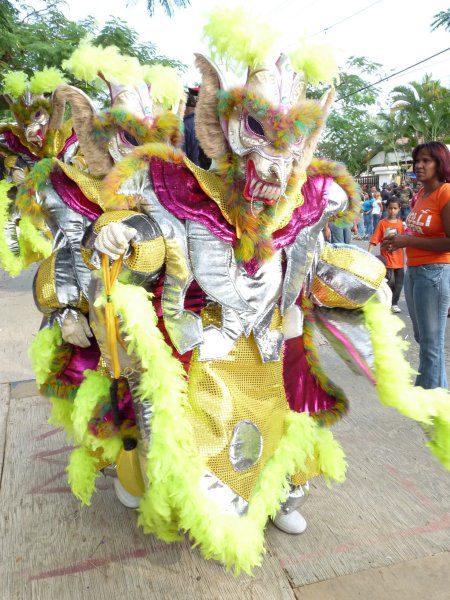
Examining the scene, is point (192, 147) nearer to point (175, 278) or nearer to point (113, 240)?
point (175, 278)

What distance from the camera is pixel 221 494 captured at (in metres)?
Answer: 1.70

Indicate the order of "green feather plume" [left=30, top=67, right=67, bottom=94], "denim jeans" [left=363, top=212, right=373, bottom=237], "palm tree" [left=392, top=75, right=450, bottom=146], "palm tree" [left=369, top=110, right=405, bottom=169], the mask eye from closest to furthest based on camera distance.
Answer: the mask eye < "green feather plume" [left=30, top=67, right=67, bottom=94] < "denim jeans" [left=363, top=212, right=373, bottom=237] < "palm tree" [left=392, top=75, right=450, bottom=146] < "palm tree" [left=369, top=110, right=405, bottom=169]

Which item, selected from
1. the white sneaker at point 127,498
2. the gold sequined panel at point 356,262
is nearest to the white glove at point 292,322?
the gold sequined panel at point 356,262

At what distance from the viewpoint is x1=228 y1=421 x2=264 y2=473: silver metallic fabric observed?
1762 mm

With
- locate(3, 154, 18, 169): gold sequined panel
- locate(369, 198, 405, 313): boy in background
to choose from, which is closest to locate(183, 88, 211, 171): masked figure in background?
locate(3, 154, 18, 169): gold sequined panel

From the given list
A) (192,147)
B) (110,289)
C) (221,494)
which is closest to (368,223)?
(192,147)

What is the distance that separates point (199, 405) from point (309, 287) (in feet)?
2.10

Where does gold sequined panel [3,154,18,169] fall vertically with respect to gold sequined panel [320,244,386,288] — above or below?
above

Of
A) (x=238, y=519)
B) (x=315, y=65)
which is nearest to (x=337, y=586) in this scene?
(x=238, y=519)

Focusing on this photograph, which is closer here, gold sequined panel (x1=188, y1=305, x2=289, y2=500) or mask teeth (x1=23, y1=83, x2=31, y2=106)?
gold sequined panel (x1=188, y1=305, x2=289, y2=500)

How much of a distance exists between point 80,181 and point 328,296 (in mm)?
1138

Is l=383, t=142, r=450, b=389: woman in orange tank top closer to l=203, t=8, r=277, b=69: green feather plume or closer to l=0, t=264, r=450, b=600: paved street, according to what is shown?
l=0, t=264, r=450, b=600: paved street

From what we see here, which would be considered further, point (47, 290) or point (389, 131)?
point (389, 131)

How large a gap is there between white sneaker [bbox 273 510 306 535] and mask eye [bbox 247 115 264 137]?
4.88 ft
